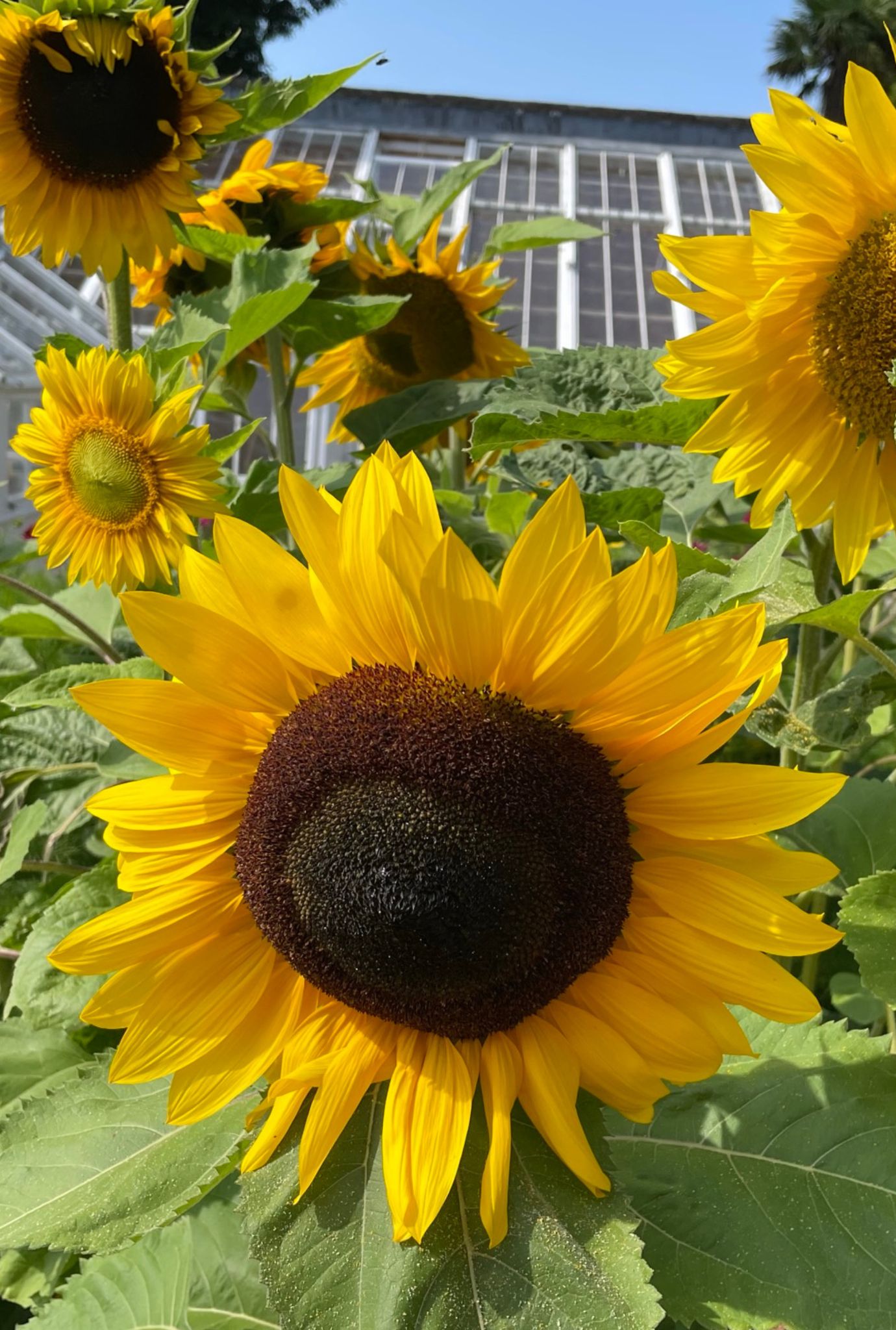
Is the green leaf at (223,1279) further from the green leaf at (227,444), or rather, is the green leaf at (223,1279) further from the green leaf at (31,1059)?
the green leaf at (227,444)

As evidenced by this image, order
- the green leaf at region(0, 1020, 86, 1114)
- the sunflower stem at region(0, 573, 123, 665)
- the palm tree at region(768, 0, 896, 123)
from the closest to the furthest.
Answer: the green leaf at region(0, 1020, 86, 1114) → the sunflower stem at region(0, 573, 123, 665) → the palm tree at region(768, 0, 896, 123)

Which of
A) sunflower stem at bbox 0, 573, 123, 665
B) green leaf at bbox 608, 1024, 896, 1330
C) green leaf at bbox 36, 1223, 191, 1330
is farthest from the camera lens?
sunflower stem at bbox 0, 573, 123, 665

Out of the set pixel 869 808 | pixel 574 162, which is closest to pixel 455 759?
pixel 869 808

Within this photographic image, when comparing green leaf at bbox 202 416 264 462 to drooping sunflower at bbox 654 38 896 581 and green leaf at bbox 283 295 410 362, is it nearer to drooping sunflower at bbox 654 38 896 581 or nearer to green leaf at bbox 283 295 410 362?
green leaf at bbox 283 295 410 362

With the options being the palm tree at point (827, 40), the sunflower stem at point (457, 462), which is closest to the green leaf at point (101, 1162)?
the sunflower stem at point (457, 462)

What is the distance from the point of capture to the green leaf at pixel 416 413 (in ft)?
4.26

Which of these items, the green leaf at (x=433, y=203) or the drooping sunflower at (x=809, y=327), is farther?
the green leaf at (x=433, y=203)

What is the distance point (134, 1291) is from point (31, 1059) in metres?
0.25

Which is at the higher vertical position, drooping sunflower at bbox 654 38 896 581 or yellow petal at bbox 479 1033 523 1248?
drooping sunflower at bbox 654 38 896 581

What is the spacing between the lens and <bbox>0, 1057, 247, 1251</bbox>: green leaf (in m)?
0.70

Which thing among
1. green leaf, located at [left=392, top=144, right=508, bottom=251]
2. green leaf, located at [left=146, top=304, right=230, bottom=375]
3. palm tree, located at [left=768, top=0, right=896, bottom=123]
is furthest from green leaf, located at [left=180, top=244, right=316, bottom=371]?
palm tree, located at [left=768, top=0, right=896, bottom=123]

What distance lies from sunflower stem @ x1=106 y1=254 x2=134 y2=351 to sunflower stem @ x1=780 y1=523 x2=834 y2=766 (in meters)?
0.84

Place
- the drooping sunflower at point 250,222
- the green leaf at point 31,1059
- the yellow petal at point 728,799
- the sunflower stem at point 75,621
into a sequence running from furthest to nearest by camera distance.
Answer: the drooping sunflower at point 250,222
the sunflower stem at point 75,621
the green leaf at point 31,1059
the yellow petal at point 728,799

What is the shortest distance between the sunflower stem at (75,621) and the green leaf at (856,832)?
0.81 metres
